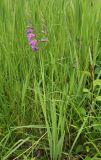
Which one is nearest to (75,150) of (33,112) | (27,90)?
(33,112)

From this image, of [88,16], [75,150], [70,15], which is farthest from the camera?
[70,15]

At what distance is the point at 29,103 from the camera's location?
1414 mm

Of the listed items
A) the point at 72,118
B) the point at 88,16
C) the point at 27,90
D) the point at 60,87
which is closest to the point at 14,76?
the point at 27,90

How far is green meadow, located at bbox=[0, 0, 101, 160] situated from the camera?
1256 mm

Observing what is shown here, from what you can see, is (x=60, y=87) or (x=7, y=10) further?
(x=7, y=10)

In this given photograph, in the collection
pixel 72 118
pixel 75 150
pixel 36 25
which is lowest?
pixel 75 150

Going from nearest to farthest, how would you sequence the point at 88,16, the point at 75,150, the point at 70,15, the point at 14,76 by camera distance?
1. the point at 75,150
2. the point at 14,76
3. the point at 88,16
4. the point at 70,15

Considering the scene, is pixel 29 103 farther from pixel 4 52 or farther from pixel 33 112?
pixel 4 52

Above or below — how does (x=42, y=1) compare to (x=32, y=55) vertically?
above

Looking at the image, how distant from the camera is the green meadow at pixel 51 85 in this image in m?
1.26

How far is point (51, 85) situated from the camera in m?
1.39

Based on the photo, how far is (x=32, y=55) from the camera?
1.46 m

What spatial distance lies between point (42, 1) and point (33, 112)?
0.68m

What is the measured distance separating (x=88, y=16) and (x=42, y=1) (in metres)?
0.31
